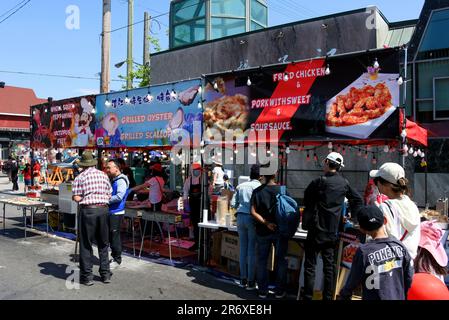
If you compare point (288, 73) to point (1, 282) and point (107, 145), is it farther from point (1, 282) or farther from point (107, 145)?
point (1, 282)

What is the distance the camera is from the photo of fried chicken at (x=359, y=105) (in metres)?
5.37

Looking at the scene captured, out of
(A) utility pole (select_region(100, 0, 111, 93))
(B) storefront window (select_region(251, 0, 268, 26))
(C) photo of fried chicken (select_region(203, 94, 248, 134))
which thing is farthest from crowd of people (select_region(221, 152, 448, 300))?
(B) storefront window (select_region(251, 0, 268, 26))

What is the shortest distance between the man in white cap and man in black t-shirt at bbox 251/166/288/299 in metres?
0.63

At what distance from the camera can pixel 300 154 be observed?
12836 mm

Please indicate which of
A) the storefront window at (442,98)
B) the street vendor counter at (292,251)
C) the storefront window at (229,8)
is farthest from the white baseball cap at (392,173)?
the storefront window at (229,8)

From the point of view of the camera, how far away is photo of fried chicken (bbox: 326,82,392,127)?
5367mm

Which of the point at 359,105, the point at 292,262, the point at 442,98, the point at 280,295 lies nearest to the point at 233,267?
the point at 292,262

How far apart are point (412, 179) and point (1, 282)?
10368mm

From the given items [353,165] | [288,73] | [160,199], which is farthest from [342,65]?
[353,165]

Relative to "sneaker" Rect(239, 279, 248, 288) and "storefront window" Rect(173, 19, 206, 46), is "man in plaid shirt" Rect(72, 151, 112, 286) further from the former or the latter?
"storefront window" Rect(173, 19, 206, 46)

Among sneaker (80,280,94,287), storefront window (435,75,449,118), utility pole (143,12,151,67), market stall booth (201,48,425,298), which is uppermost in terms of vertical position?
utility pole (143,12,151,67)

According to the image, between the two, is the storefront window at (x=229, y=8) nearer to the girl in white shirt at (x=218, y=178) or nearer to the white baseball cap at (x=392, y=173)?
the girl in white shirt at (x=218, y=178)

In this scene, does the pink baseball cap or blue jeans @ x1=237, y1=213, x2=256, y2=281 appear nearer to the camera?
the pink baseball cap
